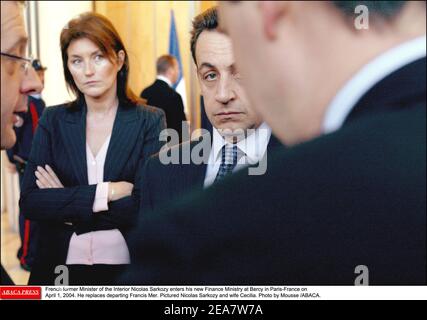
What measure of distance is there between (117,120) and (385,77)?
0.97 metres

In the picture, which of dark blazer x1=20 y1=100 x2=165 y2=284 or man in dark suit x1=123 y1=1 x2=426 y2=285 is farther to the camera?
dark blazer x1=20 y1=100 x2=165 y2=284

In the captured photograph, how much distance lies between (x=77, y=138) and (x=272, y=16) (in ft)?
3.02

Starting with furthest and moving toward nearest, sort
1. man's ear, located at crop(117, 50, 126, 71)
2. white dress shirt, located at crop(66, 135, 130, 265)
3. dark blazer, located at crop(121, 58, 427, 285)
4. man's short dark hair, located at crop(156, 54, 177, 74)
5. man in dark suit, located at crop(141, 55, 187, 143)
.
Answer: man's short dark hair, located at crop(156, 54, 177, 74) < man in dark suit, located at crop(141, 55, 187, 143) < man's ear, located at crop(117, 50, 126, 71) < white dress shirt, located at crop(66, 135, 130, 265) < dark blazer, located at crop(121, 58, 427, 285)

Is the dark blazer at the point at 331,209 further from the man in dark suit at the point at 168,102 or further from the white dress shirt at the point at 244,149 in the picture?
the man in dark suit at the point at 168,102

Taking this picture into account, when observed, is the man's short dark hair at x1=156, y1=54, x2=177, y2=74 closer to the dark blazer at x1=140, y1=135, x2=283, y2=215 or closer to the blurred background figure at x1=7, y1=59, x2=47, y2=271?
the blurred background figure at x1=7, y1=59, x2=47, y2=271

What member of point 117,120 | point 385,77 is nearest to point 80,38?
point 117,120

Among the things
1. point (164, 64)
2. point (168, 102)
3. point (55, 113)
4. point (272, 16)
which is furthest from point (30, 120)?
point (272, 16)

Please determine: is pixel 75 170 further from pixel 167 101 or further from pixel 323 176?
pixel 323 176

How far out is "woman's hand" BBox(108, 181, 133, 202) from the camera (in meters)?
1.21

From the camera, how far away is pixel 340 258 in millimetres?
360

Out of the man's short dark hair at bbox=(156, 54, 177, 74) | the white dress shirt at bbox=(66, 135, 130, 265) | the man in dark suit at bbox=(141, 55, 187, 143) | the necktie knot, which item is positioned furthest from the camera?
the man's short dark hair at bbox=(156, 54, 177, 74)

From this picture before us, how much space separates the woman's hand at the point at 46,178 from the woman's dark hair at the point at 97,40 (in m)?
0.17

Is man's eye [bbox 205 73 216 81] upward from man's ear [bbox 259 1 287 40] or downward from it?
upward

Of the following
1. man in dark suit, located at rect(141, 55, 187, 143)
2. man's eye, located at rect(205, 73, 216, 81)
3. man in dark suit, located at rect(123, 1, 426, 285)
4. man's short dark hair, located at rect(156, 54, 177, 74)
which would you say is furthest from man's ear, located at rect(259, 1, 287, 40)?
man's short dark hair, located at rect(156, 54, 177, 74)
